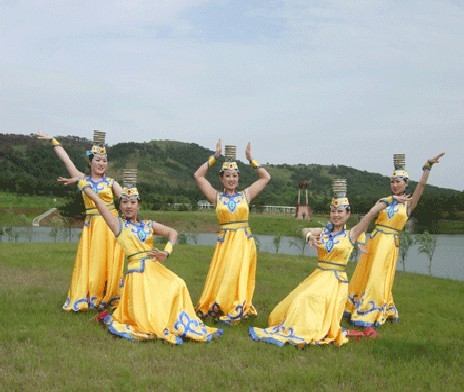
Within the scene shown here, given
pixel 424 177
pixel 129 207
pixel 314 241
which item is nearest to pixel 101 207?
pixel 129 207

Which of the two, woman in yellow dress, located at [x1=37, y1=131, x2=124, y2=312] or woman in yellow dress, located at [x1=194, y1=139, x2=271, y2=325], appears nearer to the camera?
woman in yellow dress, located at [x1=194, y1=139, x2=271, y2=325]

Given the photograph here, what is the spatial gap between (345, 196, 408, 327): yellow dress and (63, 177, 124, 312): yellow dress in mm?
3530

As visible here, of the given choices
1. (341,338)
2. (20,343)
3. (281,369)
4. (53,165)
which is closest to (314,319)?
(341,338)

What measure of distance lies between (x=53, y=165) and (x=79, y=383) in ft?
290

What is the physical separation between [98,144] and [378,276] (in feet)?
15.0

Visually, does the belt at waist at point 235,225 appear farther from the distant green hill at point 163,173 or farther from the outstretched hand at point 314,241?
the distant green hill at point 163,173

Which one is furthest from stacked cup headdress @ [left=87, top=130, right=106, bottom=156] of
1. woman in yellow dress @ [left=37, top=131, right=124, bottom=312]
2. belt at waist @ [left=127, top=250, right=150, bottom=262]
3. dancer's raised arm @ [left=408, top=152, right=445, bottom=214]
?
dancer's raised arm @ [left=408, top=152, right=445, bottom=214]

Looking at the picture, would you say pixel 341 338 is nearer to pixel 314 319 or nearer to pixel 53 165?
pixel 314 319

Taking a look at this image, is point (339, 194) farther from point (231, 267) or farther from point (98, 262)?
point (98, 262)

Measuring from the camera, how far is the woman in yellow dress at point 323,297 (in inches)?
234

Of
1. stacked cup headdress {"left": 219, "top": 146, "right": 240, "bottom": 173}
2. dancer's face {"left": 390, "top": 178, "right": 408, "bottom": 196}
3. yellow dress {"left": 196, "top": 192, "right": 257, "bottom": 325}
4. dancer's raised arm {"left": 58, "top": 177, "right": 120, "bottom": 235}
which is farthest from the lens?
dancer's face {"left": 390, "top": 178, "right": 408, "bottom": 196}

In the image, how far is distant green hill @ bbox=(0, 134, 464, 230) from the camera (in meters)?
65.4

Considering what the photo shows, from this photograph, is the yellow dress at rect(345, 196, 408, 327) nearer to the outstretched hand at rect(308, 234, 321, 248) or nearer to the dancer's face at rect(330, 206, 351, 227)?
the dancer's face at rect(330, 206, 351, 227)

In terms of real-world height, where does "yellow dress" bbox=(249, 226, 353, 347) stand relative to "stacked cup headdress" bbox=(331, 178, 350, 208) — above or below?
below
